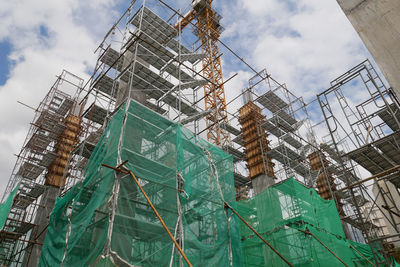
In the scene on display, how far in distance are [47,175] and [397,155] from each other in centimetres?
1978

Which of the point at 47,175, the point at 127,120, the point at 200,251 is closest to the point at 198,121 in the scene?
the point at 127,120

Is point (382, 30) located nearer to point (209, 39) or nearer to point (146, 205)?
point (146, 205)

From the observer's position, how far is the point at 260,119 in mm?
23266

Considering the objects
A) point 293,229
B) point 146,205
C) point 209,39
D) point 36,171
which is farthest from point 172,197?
point 209,39

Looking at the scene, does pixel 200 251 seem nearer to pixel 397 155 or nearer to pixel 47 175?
pixel 397 155

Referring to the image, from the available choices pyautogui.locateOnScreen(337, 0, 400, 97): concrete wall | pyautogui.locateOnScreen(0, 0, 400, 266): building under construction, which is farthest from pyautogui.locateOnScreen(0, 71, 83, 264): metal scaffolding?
pyautogui.locateOnScreen(337, 0, 400, 97): concrete wall

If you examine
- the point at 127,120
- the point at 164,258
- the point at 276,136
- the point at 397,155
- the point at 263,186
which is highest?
the point at 276,136

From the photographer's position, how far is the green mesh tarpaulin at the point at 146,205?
7.14 m

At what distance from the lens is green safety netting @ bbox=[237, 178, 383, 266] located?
35.4 feet

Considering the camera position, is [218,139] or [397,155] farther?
[218,139]

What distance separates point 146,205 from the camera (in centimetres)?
785

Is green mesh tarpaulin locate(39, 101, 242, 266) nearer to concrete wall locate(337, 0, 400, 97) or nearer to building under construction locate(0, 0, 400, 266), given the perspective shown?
building under construction locate(0, 0, 400, 266)

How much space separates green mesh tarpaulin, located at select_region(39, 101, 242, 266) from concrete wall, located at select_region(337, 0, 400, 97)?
19.7ft

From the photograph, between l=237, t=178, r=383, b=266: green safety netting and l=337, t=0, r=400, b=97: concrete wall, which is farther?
l=237, t=178, r=383, b=266: green safety netting
